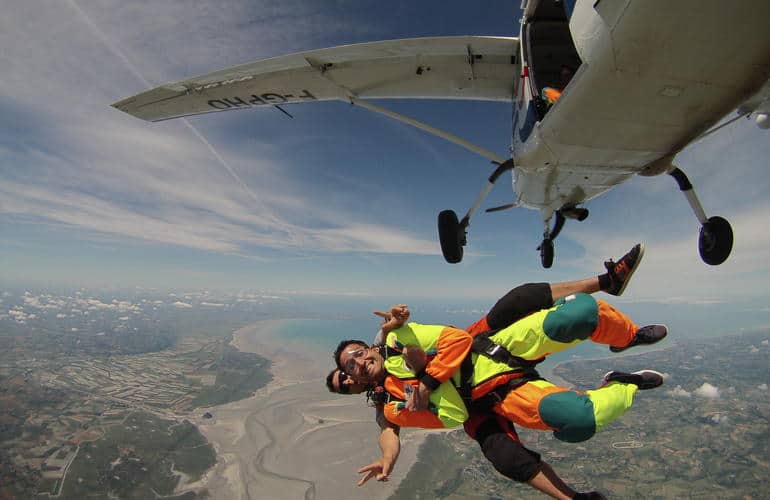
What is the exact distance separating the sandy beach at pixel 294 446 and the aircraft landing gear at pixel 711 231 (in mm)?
27068

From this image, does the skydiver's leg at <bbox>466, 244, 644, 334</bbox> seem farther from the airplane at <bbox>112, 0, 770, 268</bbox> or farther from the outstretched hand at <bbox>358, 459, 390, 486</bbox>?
the outstretched hand at <bbox>358, 459, 390, 486</bbox>

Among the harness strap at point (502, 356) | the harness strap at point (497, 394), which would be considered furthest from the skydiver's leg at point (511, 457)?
the harness strap at point (502, 356)

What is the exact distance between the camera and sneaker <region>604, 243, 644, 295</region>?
7.25 ft

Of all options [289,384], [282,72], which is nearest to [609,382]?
[282,72]

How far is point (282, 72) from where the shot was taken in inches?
160

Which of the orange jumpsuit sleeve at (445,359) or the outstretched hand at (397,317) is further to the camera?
the outstretched hand at (397,317)

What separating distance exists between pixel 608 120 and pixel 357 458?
3906 cm

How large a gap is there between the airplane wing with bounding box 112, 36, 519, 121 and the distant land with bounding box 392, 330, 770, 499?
34.4 m

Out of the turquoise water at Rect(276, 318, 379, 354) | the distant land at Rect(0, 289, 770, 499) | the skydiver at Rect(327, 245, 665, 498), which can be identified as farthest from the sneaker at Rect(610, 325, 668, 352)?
the turquoise water at Rect(276, 318, 379, 354)

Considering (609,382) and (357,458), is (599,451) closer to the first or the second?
(357,458)

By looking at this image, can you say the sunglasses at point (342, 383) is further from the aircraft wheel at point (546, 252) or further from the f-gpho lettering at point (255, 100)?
the aircraft wheel at point (546, 252)

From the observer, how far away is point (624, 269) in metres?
2.24

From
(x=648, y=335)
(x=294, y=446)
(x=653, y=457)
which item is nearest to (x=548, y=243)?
(x=648, y=335)

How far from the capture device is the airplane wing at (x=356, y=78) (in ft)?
11.3
